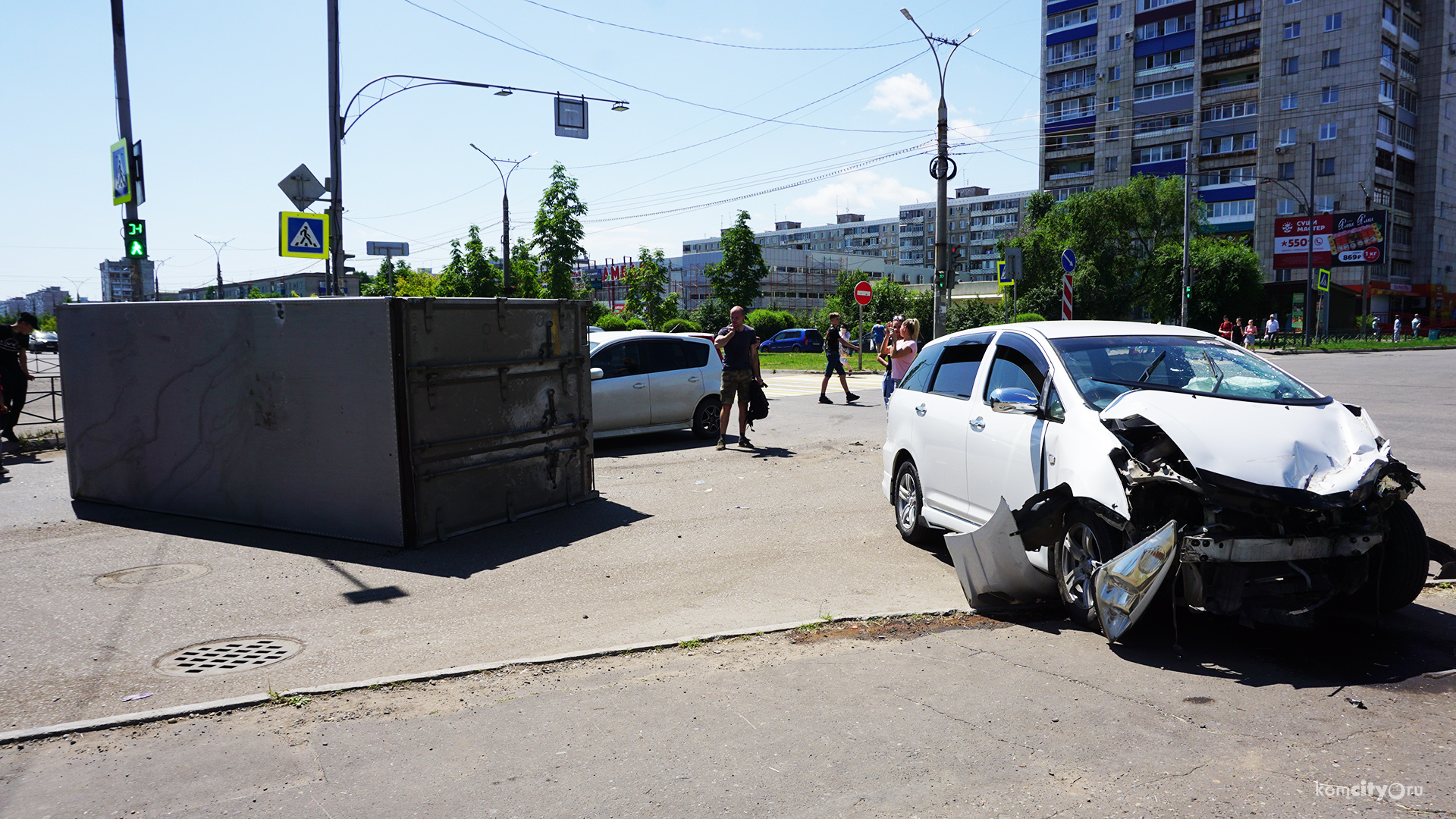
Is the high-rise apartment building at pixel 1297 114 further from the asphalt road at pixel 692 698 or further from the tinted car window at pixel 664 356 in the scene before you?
the asphalt road at pixel 692 698

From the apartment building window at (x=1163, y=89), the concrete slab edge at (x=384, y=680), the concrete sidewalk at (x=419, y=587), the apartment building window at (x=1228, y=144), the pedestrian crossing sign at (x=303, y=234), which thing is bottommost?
the concrete sidewalk at (x=419, y=587)

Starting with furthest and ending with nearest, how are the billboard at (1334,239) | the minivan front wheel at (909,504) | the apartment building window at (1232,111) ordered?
1. the apartment building window at (1232,111)
2. the billboard at (1334,239)
3. the minivan front wheel at (909,504)

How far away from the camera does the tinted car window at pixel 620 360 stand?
532 inches

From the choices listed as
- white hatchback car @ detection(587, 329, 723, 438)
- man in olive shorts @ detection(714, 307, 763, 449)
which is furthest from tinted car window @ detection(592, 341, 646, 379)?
man in olive shorts @ detection(714, 307, 763, 449)

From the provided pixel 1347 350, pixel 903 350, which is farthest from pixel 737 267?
pixel 903 350

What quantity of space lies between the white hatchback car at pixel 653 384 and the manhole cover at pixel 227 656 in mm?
7841

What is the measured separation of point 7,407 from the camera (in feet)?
43.5

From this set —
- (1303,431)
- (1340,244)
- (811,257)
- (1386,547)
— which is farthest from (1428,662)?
(811,257)

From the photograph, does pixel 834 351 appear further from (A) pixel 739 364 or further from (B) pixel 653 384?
(A) pixel 739 364

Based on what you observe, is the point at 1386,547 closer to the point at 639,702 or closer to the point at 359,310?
the point at 639,702

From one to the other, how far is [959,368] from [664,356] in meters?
7.83

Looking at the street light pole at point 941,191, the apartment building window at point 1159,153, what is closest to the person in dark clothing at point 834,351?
the street light pole at point 941,191

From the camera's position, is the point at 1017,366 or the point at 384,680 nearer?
the point at 384,680

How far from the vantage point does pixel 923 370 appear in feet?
25.0
